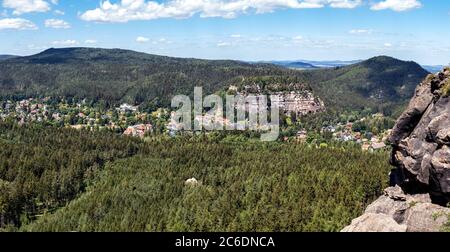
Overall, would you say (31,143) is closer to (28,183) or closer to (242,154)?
(28,183)

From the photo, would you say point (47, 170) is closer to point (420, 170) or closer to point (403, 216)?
point (403, 216)

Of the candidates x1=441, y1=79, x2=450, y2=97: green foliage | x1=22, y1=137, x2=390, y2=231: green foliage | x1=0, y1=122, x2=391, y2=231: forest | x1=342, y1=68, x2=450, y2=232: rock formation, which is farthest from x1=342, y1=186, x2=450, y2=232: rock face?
x1=0, y1=122, x2=391, y2=231: forest

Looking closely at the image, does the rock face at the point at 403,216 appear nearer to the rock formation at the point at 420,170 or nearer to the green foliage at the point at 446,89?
the rock formation at the point at 420,170

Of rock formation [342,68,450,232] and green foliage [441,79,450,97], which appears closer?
rock formation [342,68,450,232]

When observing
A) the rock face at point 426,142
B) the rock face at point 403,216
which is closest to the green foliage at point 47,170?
the rock face at point 403,216

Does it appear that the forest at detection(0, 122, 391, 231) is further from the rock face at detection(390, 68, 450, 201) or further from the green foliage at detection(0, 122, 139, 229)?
the rock face at detection(390, 68, 450, 201)
